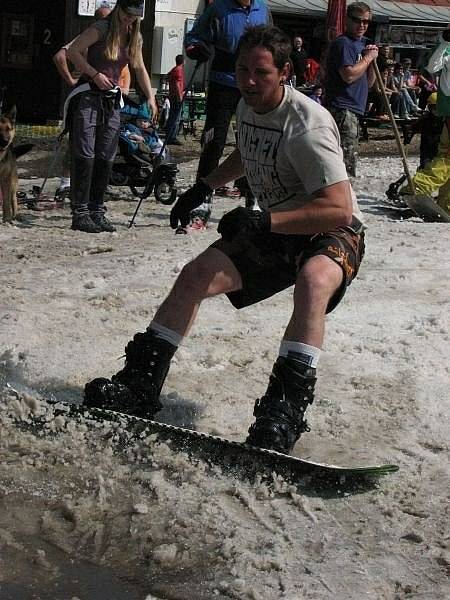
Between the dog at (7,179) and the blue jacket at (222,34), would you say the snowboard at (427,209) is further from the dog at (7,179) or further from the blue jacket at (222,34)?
the dog at (7,179)

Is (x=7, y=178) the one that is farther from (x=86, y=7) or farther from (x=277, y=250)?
(x=86, y=7)

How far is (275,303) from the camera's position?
6.62m

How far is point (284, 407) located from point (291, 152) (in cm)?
107

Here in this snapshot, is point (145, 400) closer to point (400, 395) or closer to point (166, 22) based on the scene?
point (400, 395)

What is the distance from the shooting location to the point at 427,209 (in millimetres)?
10328

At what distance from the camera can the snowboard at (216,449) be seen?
4078 millimetres

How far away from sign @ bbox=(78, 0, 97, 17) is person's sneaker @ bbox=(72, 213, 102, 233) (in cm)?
1068

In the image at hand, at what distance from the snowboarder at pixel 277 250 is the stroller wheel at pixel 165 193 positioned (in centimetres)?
602

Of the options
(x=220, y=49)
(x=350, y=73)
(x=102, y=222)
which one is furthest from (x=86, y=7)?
(x=102, y=222)

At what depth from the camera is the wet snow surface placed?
136 inches

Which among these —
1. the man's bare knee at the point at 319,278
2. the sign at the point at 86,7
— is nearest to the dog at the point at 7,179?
the man's bare knee at the point at 319,278

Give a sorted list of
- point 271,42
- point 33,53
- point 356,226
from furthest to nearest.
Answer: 1. point 33,53
2. point 356,226
3. point 271,42

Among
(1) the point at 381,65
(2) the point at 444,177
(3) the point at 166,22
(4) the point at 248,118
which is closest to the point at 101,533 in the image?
(4) the point at 248,118

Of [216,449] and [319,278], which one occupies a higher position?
[319,278]
